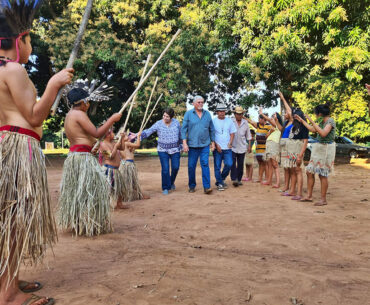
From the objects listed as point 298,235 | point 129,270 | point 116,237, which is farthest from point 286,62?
point 129,270

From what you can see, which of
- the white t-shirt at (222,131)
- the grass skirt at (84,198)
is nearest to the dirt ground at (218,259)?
the grass skirt at (84,198)

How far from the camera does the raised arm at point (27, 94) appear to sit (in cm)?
231

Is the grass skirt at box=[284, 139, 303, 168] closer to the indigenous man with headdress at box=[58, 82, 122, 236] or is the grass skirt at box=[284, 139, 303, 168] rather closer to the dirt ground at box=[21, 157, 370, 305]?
the dirt ground at box=[21, 157, 370, 305]

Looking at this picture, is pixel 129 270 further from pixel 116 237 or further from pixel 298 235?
pixel 298 235

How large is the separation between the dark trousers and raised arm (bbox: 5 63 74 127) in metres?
6.80

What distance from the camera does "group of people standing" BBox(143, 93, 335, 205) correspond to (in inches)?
238

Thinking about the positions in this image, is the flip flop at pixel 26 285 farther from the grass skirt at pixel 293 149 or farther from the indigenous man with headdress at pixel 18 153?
the grass skirt at pixel 293 149

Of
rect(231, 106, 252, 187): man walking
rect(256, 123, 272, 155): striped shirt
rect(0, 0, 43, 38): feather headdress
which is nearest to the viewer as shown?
rect(0, 0, 43, 38): feather headdress

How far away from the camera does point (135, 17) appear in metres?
16.5

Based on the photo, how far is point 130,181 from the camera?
6.77 m

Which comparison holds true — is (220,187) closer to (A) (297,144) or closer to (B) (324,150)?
(A) (297,144)

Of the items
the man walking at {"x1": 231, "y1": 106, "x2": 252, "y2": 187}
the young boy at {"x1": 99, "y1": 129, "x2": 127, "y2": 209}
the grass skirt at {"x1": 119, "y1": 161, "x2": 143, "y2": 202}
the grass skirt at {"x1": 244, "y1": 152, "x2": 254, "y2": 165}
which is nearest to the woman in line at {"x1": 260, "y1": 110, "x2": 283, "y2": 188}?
the man walking at {"x1": 231, "y1": 106, "x2": 252, "y2": 187}

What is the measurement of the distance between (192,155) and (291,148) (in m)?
2.23

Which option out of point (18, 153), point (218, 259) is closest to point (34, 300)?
point (18, 153)
